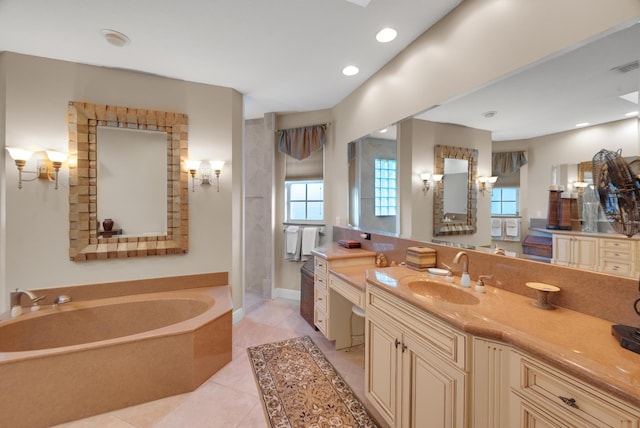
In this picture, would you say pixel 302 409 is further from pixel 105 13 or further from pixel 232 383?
pixel 105 13

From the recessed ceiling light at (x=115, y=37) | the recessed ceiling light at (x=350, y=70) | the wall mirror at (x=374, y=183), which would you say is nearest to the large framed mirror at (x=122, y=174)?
the recessed ceiling light at (x=115, y=37)

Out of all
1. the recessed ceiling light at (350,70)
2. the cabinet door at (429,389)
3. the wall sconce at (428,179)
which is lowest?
the cabinet door at (429,389)

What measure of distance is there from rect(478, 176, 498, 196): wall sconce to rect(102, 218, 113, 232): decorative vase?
324 centimetres

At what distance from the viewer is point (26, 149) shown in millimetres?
2299

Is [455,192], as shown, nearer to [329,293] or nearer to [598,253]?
[598,253]

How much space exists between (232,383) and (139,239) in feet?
5.60

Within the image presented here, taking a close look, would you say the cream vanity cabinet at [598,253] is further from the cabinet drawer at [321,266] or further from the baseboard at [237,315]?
the baseboard at [237,315]

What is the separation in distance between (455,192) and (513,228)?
0.46 metres

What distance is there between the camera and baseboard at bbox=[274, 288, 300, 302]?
12.6ft

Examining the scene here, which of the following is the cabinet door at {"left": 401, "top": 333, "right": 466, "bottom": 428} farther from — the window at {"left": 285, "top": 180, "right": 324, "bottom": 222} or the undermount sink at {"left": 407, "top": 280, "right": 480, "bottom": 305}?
the window at {"left": 285, "top": 180, "right": 324, "bottom": 222}

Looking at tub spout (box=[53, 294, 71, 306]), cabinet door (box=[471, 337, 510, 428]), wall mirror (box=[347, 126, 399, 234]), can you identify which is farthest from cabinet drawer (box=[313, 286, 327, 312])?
tub spout (box=[53, 294, 71, 306])

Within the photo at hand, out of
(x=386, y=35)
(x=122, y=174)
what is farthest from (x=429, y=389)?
(x=122, y=174)

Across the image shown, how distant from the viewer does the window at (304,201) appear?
3852 millimetres

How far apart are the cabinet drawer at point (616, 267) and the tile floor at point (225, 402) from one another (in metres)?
1.49
